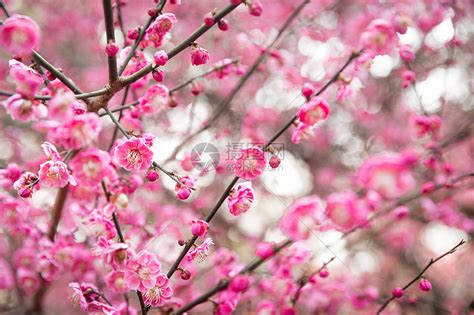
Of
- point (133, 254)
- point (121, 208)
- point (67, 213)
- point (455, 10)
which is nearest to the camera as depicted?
point (133, 254)

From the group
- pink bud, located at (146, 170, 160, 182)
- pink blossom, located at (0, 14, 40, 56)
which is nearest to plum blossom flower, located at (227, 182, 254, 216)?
pink bud, located at (146, 170, 160, 182)

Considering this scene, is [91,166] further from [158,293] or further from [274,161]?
[274,161]

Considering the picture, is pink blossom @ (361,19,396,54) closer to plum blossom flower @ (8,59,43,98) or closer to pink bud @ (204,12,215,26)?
pink bud @ (204,12,215,26)

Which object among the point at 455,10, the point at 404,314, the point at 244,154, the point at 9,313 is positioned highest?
the point at 455,10

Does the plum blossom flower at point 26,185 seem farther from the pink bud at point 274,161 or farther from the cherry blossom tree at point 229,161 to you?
the pink bud at point 274,161

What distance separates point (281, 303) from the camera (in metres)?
2.46

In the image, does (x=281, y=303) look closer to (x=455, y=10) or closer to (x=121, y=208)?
(x=121, y=208)

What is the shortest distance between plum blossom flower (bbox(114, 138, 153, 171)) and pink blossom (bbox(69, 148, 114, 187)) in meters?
0.09

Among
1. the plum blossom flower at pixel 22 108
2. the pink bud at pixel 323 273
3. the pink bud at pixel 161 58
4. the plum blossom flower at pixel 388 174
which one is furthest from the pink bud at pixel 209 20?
the pink bud at pixel 323 273

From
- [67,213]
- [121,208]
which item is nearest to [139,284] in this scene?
[121,208]

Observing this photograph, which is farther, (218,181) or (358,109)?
(358,109)

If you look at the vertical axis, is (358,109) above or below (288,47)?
below

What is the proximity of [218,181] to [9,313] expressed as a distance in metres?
3.09

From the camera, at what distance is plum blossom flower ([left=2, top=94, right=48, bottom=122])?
1.49 metres
